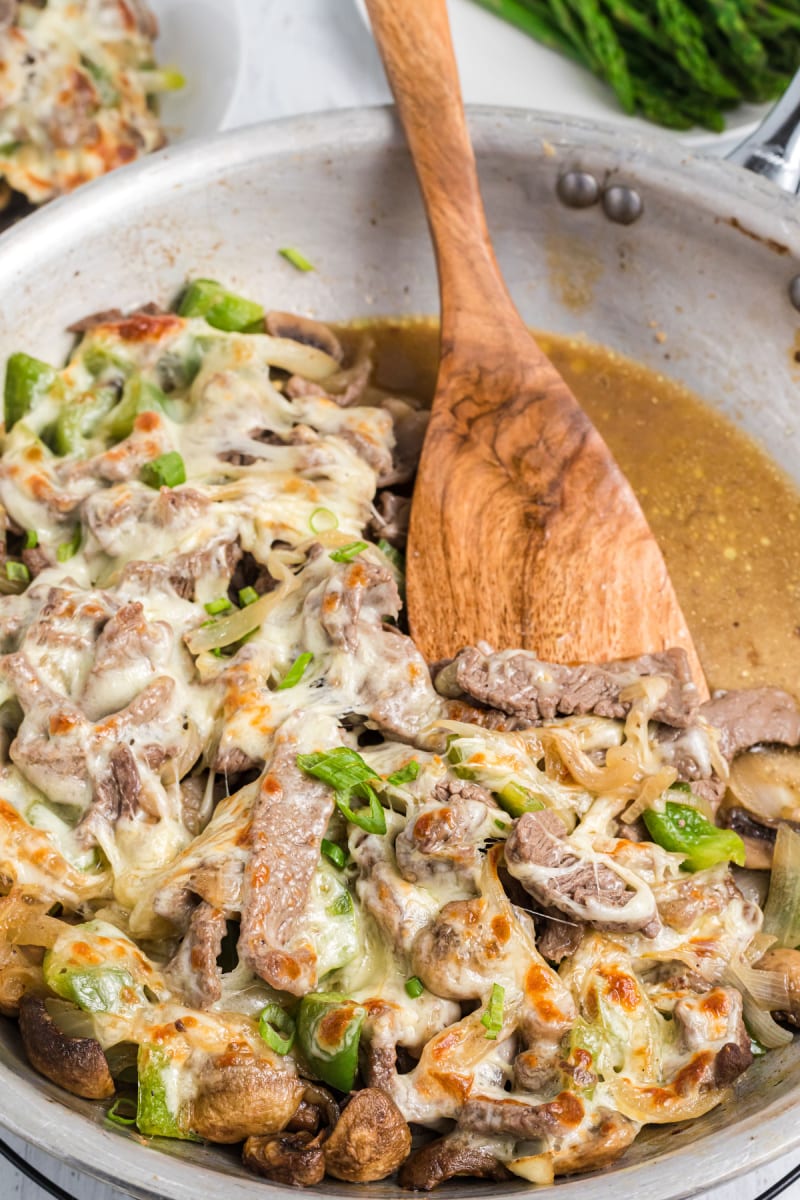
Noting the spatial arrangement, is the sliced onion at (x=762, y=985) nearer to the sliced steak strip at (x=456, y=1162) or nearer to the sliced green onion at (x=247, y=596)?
the sliced steak strip at (x=456, y=1162)

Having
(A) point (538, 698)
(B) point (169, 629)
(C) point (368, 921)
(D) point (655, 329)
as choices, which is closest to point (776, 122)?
(D) point (655, 329)

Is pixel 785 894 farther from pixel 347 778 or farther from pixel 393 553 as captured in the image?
pixel 393 553

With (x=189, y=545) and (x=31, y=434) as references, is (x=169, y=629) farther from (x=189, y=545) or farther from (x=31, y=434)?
(x=31, y=434)

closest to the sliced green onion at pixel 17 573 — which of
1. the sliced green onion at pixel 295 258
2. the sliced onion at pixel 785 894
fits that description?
the sliced green onion at pixel 295 258

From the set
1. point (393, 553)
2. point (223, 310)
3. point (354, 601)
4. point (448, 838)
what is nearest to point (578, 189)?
point (223, 310)

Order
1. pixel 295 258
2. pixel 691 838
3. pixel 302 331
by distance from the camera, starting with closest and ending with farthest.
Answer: pixel 691 838 → pixel 302 331 → pixel 295 258

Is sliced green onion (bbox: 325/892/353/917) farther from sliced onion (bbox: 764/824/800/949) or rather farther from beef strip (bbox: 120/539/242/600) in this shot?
sliced onion (bbox: 764/824/800/949)

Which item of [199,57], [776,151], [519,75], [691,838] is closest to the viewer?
[691,838]
